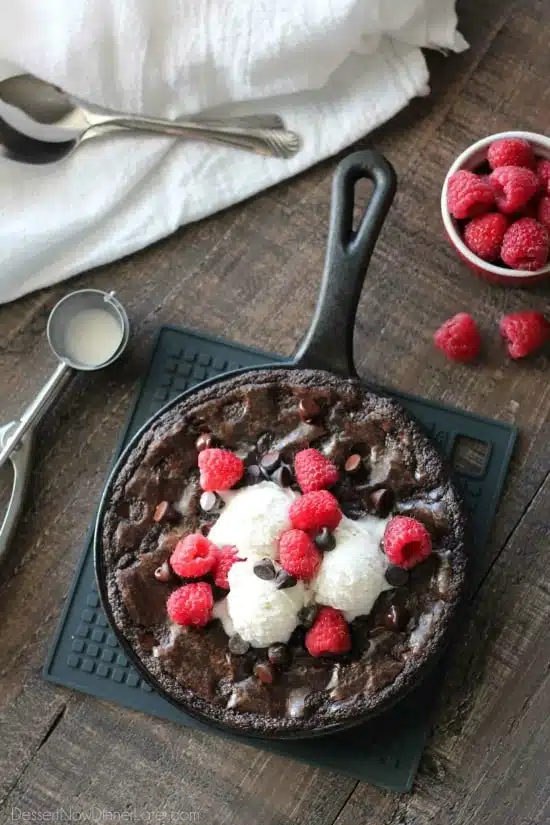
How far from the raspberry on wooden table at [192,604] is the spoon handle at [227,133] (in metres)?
0.89

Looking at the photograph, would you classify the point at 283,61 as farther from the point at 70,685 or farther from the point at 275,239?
the point at 70,685

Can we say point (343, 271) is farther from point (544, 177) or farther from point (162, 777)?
point (162, 777)

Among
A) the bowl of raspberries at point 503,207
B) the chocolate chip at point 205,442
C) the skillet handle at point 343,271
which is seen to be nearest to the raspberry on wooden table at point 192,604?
the chocolate chip at point 205,442

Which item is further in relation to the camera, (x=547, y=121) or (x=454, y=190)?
(x=547, y=121)

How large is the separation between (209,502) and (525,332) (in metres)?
0.69

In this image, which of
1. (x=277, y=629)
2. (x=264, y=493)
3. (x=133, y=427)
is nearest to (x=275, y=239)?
(x=133, y=427)

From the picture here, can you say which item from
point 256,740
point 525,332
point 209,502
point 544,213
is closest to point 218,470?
point 209,502

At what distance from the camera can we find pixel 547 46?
1.92 metres

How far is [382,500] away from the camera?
155 cm

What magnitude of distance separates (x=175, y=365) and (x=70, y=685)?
64 cm

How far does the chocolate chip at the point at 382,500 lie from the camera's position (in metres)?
1.55

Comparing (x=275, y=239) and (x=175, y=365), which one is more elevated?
(x=275, y=239)

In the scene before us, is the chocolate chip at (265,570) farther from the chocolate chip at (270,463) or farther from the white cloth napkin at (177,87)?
the white cloth napkin at (177,87)

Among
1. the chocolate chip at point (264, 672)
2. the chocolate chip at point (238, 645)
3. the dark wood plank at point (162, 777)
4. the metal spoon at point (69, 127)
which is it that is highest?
the metal spoon at point (69, 127)
